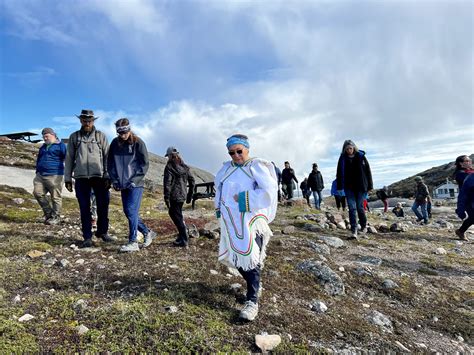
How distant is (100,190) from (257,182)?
420cm

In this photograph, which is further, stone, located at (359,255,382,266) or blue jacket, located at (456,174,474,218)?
blue jacket, located at (456,174,474,218)

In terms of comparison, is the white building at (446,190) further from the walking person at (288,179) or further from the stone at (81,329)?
the stone at (81,329)

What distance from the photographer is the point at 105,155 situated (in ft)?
23.1

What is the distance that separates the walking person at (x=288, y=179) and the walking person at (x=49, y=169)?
13.0 m

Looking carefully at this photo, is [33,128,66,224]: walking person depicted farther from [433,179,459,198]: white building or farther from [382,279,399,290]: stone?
[433,179,459,198]: white building

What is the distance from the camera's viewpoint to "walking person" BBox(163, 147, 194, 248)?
283 inches

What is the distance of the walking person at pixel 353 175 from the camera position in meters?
9.42

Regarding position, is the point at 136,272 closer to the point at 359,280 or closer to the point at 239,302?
the point at 239,302

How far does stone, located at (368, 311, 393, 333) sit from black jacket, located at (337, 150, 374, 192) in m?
4.95

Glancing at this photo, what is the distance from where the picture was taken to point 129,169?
21.4 feet

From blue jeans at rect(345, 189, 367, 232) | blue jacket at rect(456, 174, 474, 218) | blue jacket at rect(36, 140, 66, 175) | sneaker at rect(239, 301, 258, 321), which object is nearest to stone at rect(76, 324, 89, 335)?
sneaker at rect(239, 301, 258, 321)

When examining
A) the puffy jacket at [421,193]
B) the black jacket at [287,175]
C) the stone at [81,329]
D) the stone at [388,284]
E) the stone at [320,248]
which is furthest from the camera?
the black jacket at [287,175]

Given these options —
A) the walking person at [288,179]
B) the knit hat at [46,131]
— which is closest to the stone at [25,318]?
the knit hat at [46,131]

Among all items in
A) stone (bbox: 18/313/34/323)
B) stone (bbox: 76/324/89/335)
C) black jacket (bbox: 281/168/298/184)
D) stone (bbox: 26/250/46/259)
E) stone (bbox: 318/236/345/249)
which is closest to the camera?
stone (bbox: 76/324/89/335)
